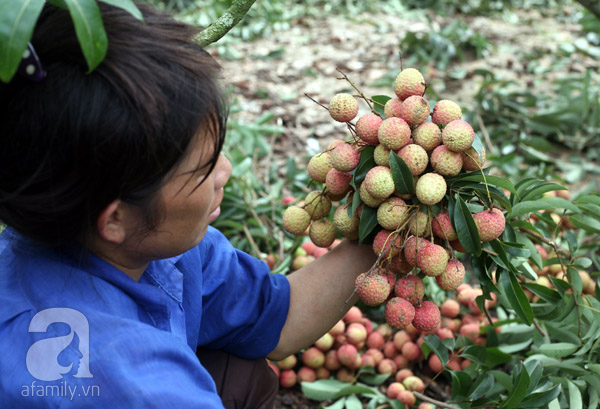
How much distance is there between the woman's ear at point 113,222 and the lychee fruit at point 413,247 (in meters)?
0.45

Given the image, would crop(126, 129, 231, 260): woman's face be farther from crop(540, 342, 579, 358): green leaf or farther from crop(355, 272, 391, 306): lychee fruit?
crop(540, 342, 579, 358): green leaf

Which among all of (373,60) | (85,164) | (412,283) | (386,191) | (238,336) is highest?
(85,164)

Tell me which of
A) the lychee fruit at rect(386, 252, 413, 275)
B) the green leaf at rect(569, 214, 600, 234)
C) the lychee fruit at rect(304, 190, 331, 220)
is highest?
the lychee fruit at rect(304, 190, 331, 220)

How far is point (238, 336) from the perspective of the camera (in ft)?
4.04

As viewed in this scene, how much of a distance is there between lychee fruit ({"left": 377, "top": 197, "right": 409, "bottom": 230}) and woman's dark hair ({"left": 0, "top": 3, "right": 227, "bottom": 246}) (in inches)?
11.7

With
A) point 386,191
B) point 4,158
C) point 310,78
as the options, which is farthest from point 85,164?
point 310,78

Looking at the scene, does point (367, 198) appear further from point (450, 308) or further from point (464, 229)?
point (450, 308)

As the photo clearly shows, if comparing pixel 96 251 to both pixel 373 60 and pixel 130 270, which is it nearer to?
pixel 130 270

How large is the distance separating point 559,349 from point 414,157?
0.69 meters

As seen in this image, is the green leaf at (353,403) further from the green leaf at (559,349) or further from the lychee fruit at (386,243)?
the lychee fruit at (386,243)

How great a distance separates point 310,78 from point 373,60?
0.43 m

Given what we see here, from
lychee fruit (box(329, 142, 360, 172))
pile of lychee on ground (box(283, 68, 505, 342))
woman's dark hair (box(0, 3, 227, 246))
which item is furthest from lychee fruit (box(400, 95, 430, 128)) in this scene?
woman's dark hair (box(0, 3, 227, 246))

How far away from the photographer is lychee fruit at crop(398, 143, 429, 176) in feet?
3.03

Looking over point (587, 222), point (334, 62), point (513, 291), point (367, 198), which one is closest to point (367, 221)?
point (367, 198)
